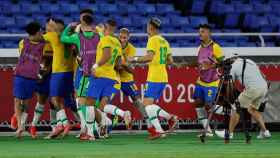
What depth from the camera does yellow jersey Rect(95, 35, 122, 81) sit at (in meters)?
18.7

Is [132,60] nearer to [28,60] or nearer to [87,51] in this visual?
[87,51]

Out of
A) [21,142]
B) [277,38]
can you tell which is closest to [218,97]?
[21,142]

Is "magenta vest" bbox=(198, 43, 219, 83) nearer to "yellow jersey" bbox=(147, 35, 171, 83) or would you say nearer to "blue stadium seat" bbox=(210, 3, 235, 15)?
"yellow jersey" bbox=(147, 35, 171, 83)

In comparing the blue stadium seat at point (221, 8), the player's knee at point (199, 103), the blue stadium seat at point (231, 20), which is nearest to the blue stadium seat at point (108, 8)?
the blue stadium seat at point (221, 8)

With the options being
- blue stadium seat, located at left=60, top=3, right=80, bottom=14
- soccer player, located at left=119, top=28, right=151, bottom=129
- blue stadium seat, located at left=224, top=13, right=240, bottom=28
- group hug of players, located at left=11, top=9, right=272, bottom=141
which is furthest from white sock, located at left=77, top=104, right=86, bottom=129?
blue stadium seat, located at left=224, top=13, right=240, bottom=28

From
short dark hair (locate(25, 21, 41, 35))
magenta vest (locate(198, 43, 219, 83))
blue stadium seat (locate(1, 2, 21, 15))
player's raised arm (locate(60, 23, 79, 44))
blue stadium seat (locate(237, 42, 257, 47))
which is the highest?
blue stadium seat (locate(1, 2, 21, 15))

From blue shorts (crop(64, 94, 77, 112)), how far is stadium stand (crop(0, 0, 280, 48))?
5.46 m

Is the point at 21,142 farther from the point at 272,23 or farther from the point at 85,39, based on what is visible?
the point at 272,23

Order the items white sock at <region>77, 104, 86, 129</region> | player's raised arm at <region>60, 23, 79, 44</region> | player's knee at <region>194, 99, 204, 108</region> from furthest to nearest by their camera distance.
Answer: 1. player's knee at <region>194, 99, 204, 108</region>
2. white sock at <region>77, 104, 86, 129</region>
3. player's raised arm at <region>60, 23, 79, 44</region>

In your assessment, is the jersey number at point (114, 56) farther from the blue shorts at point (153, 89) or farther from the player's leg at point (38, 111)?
the player's leg at point (38, 111)

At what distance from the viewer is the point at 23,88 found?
65.6 ft

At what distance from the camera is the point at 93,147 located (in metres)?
16.5

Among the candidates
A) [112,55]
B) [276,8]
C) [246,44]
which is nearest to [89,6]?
[246,44]

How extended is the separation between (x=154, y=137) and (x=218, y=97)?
2.18m
